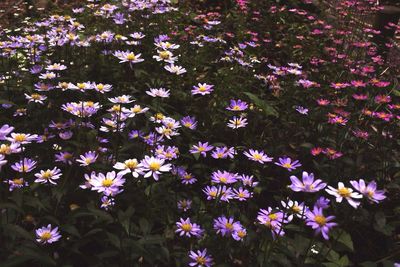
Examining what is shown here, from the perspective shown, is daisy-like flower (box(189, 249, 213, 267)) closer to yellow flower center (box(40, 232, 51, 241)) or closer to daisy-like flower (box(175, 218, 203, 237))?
daisy-like flower (box(175, 218, 203, 237))

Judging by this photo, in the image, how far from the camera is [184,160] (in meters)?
2.28

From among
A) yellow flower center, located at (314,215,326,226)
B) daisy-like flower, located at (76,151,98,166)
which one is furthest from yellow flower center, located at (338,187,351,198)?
daisy-like flower, located at (76,151,98,166)

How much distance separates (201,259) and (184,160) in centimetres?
93

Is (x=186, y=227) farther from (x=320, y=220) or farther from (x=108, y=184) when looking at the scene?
(x=320, y=220)

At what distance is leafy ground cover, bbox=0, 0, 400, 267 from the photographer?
56.9 inches

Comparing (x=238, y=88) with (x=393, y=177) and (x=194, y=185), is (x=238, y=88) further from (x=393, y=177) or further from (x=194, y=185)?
(x=393, y=177)

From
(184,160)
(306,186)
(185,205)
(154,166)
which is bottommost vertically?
(184,160)

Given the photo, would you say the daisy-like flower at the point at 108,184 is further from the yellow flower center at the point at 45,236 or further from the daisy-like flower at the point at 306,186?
the daisy-like flower at the point at 306,186

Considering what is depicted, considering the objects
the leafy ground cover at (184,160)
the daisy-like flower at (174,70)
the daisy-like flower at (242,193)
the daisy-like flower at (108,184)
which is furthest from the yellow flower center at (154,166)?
the daisy-like flower at (174,70)

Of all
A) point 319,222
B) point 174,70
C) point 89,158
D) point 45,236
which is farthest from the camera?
point 174,70

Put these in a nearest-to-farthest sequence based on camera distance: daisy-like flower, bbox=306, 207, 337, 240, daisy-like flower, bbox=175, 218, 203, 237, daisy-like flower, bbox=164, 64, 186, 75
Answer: daisy-like flower, bbox=306, 207, 337, 240, daisy-like flower, bbox=175, 218, 203, 237, daisy-like flower, bbox=164, 64, 186, 75

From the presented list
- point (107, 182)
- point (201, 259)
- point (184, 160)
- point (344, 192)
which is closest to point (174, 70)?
point (184, 160)

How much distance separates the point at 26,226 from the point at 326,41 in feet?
11.8

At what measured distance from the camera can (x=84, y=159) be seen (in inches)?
65.2
